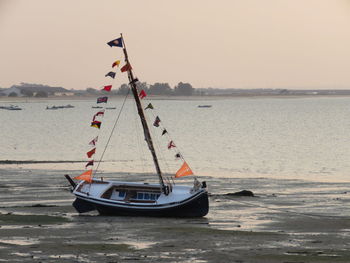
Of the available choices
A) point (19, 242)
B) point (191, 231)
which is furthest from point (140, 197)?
point (19, 242)

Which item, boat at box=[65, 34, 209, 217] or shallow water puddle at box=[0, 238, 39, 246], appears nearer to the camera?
shallow water puddle at box=[0, 238, 39, 246]

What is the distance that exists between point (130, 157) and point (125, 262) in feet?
205

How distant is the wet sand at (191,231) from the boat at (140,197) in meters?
0.58

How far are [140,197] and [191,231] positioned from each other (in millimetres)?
8260

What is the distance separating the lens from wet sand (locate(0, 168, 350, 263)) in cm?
3053

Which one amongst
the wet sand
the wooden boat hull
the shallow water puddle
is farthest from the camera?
the wooden boat hull

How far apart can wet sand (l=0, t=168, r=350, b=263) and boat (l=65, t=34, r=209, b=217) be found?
0.58 metres

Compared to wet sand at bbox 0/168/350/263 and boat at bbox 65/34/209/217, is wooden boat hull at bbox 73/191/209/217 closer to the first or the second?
boat at bbox 65/34/209/217

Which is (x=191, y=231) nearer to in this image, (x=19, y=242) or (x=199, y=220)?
(x=199, y=220)

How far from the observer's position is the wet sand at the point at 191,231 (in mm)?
30531

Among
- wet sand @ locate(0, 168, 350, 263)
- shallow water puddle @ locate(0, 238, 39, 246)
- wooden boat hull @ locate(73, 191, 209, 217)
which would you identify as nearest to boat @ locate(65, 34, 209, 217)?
wooden boat hull @ locate(73, 191, 209, 217)

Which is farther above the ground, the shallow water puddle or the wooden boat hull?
the shallow water puddle

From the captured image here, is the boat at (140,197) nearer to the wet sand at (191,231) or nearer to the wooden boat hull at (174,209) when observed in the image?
the wooden boat hull at (174,209)

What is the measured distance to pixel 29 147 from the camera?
111 metres
